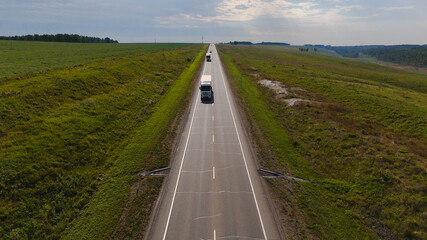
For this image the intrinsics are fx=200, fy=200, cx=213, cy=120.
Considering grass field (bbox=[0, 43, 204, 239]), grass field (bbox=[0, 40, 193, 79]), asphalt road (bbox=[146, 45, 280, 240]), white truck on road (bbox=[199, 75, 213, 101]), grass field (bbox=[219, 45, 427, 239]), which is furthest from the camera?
grass field (bbox=[0, 40, 193, 79])

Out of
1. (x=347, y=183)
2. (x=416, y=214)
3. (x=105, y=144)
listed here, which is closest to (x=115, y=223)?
(x=105, y=144)

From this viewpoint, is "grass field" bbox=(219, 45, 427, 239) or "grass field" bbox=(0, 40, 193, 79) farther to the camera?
"grass field" bbox=(0, 40, 193, 79)

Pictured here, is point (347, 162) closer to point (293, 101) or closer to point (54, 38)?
point (293, 101)

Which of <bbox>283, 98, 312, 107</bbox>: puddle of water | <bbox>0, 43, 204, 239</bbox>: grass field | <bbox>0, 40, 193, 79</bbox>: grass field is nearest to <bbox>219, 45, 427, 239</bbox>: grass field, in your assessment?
<bbox>283, 98, 312, 107</bbox>: puddle of water

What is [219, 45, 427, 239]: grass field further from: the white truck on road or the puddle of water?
the white truck on road

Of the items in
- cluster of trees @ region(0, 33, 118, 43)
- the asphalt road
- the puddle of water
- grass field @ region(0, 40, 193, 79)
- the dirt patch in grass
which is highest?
cluster of trees @ region(0, 33, 118, 43)

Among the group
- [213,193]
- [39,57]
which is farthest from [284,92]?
[39,57]

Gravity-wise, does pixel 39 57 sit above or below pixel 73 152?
above
